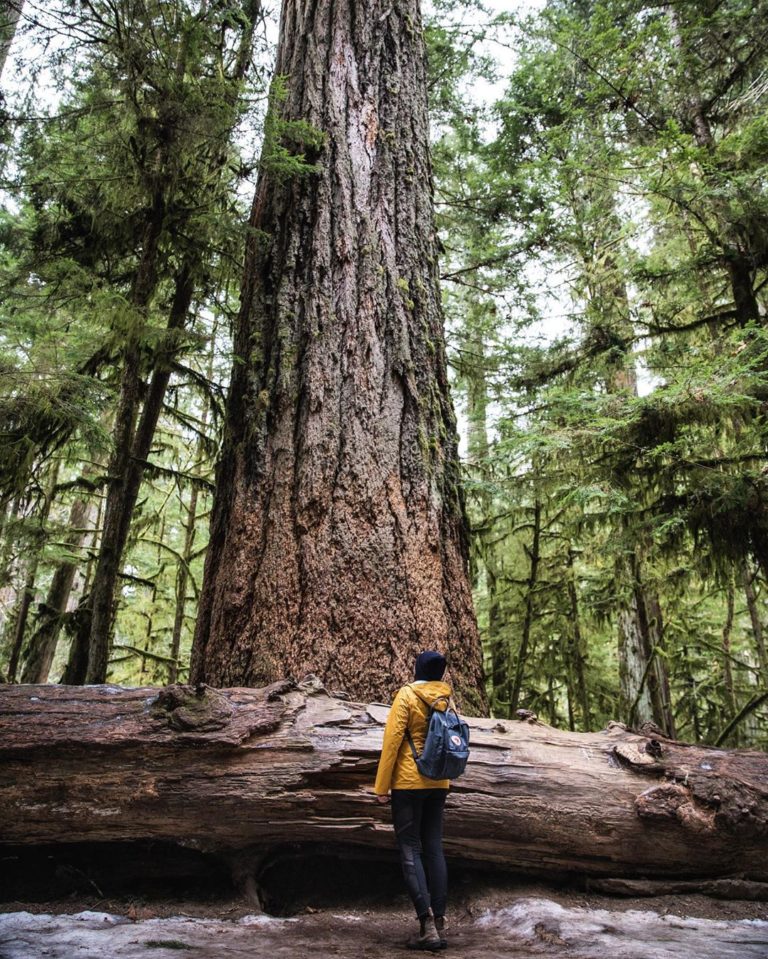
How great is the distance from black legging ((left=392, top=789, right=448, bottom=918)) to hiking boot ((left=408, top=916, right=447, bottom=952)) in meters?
0.15

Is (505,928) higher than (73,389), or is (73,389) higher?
(73,389)

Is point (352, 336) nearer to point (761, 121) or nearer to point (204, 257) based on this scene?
point (204, 257)

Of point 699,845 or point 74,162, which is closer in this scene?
point 699,845

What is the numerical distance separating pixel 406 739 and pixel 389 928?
2.79 ft

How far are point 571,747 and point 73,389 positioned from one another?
494cm

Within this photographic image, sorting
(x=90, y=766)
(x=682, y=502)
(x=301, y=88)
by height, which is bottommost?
(x=90, y=766)

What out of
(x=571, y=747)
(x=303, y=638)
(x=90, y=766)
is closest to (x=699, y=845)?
(x=571, y=747)

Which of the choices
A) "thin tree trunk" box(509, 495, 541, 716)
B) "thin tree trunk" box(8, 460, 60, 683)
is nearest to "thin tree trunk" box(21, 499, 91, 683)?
"thin tree trunk" box(8, 460, 60, 683)

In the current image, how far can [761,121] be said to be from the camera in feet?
18.7

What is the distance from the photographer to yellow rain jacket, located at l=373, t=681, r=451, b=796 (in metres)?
3.05

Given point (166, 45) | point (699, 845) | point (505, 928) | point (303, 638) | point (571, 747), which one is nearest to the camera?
point (505, 928)

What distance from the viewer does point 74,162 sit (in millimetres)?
6309

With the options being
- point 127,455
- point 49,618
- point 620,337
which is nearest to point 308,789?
point 127,455

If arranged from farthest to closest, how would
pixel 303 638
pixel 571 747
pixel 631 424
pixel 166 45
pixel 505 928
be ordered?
pixel 631 424, pixel 166 45, pixel 303 638, pixel 571 747, pixel 505 928
